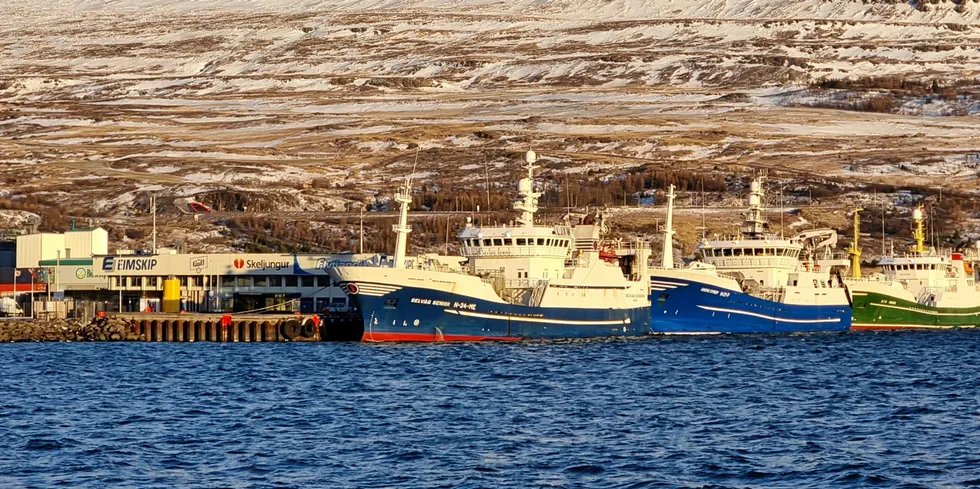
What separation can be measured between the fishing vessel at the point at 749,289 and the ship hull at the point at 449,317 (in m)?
9.88

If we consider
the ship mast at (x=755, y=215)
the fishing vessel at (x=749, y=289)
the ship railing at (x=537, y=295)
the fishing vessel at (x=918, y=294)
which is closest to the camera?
the ship railing at (x=537, y=295)

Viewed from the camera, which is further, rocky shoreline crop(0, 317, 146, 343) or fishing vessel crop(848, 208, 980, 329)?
fishing vessel crop(848, 208, 980, 329)

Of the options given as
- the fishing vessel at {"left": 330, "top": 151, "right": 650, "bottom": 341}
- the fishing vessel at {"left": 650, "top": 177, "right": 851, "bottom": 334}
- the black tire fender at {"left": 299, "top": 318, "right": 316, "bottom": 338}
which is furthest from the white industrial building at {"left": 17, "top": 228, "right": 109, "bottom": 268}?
the fishing vessel at {"left": 650, "top": 177, "right": 851, "bottom": 334}

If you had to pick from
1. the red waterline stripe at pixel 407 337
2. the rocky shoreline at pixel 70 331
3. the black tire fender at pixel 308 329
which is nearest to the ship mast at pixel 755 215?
the red waterline stripe at pixel 407 337

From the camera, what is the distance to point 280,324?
8162cm

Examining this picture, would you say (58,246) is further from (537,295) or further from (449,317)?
(537,295)

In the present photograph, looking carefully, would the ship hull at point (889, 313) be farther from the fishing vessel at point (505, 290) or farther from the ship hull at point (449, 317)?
the ship hull at point (449, 317)

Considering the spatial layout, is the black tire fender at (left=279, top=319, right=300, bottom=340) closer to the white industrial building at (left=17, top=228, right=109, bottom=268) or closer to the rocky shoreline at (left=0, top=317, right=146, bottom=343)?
the rocky shoreline at (left=0, top=317, right=146, bottom=343)

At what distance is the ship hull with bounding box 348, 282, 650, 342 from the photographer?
7412cm

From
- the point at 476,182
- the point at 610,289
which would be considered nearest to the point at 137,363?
the point at 610,289

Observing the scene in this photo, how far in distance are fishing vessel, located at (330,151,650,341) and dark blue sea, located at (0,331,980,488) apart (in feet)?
13.0

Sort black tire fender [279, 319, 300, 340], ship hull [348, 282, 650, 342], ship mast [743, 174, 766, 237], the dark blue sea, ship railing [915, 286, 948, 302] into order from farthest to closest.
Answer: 1. ship railing [915, 286, 948, 302]
2. ship mast [743, 174, 766, 237]
3. black tire fender [279, 319, 300, 340]
4. ship hull [348, 282, 650, 342]
5. the dark blue sea

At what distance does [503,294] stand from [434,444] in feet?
118

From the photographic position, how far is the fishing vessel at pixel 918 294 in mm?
100688
